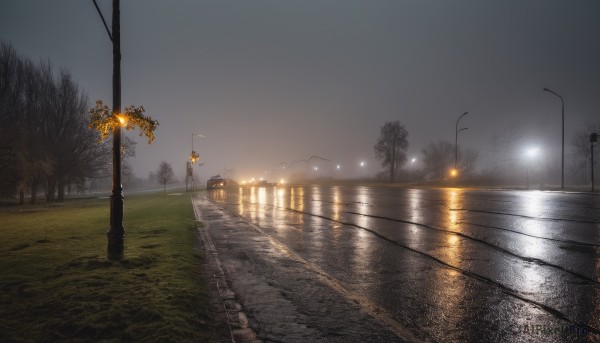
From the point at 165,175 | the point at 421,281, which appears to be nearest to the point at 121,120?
the point at 421,281

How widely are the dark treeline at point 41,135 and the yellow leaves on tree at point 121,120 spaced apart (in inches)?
1017

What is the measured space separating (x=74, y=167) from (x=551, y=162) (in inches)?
3635

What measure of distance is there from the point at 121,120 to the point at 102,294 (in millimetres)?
4119

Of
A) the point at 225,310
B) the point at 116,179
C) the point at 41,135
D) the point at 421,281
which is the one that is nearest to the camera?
the point at 225,310

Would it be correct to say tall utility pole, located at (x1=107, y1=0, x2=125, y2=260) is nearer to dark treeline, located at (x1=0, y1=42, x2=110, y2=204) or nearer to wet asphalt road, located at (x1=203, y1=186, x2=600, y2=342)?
wet asphalt road, located at (x1=203, y1=186, x2=600, y2=342)

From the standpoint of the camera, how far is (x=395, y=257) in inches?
324

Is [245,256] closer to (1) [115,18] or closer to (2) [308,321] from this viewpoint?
(2) [308,321]

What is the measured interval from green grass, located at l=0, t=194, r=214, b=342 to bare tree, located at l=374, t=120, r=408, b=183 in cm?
7060

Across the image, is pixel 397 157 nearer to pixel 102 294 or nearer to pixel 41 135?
pixel 41 135

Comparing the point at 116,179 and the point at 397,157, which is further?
the point at 397,157

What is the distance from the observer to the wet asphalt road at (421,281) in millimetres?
4266

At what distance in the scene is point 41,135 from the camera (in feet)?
120

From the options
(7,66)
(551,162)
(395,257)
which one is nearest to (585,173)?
(551,162)

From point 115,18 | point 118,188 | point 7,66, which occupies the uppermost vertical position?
point 7,66
